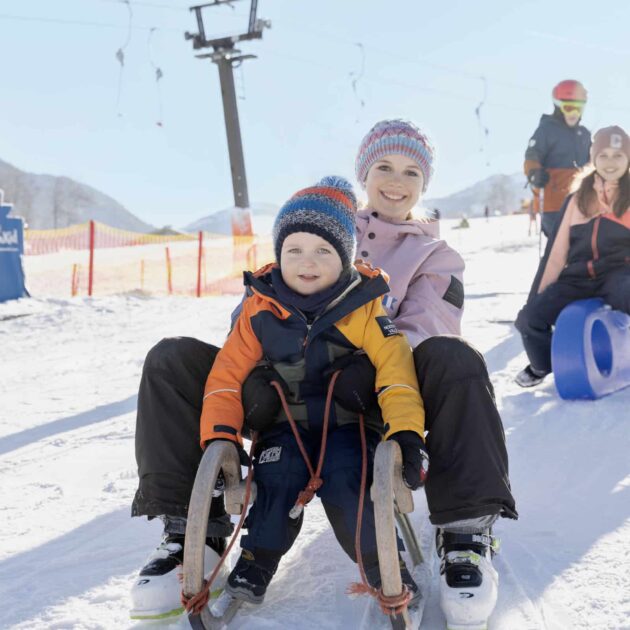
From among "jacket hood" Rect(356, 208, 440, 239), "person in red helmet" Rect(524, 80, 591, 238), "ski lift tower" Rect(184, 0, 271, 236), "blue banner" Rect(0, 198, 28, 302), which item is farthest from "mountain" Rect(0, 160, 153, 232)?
"jacket hood" Rect(356, 208, 440, 239)

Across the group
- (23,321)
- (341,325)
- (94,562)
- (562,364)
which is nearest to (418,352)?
(341,325)

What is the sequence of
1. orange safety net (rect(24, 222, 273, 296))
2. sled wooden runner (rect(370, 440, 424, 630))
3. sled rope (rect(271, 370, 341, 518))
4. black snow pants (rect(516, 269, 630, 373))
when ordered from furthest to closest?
orange safety net (rect(24, 222, 273, 296)), black snow pants (rect(516, 269, 630, 373)), sled rope (rect(271, 370, 341, 518)), sled wooden runner (rect(370, 440, 424, 630))

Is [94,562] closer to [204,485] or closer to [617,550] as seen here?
[204,485]

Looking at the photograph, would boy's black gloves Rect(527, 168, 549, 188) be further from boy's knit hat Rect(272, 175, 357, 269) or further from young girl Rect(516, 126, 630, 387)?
boy's knit hat Rect(272, 175, 357, 269)

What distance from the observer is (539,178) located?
18.6 ft

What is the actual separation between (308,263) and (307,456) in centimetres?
46

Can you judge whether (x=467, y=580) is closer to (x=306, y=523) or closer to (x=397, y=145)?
(x=306, y=523)

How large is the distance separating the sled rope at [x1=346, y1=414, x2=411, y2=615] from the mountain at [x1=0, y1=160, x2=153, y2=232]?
55560 mm

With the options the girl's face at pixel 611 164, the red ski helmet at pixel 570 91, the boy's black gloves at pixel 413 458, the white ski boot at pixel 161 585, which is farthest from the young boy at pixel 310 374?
the red ski helmet at pixel 570 91

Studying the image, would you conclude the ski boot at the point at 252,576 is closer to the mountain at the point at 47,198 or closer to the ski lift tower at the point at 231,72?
the ski lift tower at the point at 231,72

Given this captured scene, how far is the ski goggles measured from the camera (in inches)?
222

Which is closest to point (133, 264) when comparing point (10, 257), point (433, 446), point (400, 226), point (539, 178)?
point (10, 257)

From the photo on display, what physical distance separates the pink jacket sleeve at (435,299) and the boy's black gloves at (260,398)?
0.46 meters

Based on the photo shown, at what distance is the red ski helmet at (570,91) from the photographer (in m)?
5.55
